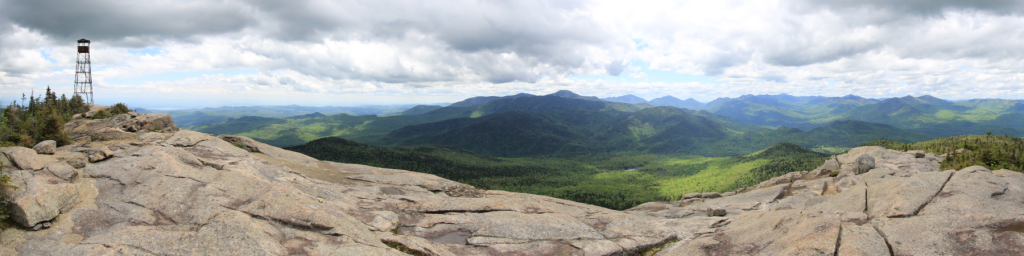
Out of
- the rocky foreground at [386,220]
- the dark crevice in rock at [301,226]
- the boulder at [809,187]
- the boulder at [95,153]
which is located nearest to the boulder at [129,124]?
the rocky foreground at [386,220]

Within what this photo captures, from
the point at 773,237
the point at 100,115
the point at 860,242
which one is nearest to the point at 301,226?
the point at 773,237

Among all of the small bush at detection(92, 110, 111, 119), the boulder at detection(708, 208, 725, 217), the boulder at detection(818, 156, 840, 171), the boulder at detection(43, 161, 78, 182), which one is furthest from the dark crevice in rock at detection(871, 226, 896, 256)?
the small bush at detection(92, 110, 111, 119)

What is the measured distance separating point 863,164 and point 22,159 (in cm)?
7348

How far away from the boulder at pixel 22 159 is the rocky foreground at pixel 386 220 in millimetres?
81

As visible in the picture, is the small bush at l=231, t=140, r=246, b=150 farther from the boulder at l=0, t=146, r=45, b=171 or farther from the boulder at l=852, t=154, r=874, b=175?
the boulder at l=852, t=154, r=874, b=175

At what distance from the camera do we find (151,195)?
19.2 m

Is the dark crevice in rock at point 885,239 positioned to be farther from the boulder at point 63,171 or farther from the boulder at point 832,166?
the boulder at point 63,171

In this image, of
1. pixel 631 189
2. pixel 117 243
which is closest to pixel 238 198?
pixel 117 243

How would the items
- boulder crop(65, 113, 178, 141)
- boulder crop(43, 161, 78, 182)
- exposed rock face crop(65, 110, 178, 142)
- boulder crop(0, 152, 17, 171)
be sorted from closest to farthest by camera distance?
boulder crop(0, 152, 17, 171), boulder crop(43, 161, 78, 182), exposed rock face crop(65, 110, 178, 142), boulder crop(65, 113, 178, 141)

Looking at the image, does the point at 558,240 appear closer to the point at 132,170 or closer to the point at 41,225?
the point at 41,225

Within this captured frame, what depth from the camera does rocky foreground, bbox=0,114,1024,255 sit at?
15375mm

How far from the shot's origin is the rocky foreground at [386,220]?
15.4 m

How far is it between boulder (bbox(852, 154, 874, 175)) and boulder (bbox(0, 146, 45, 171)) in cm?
7206

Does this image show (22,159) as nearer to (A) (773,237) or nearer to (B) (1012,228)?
(A) (773,237)
